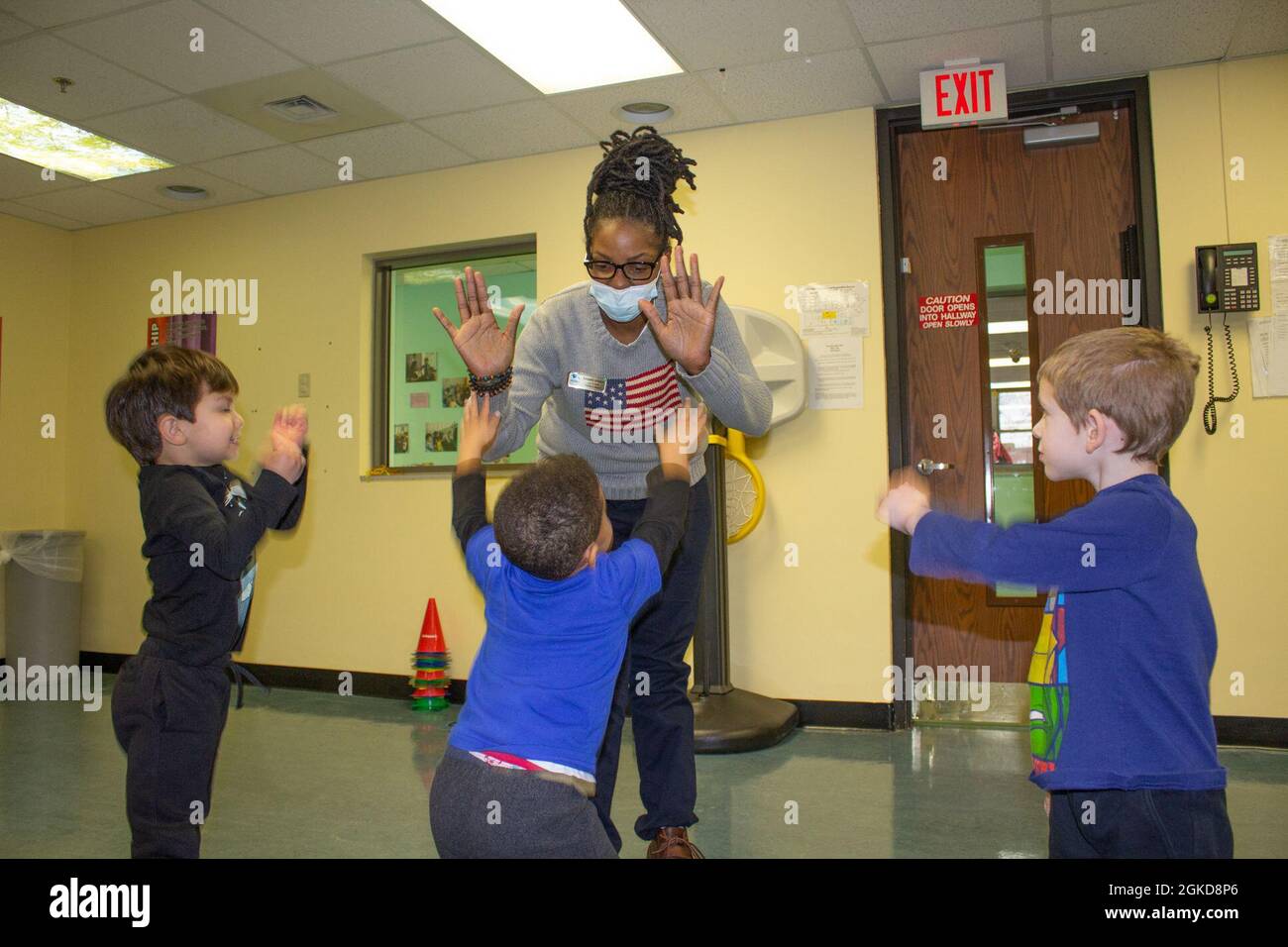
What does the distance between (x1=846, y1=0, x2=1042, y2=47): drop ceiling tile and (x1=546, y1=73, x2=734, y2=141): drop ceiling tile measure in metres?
0.72

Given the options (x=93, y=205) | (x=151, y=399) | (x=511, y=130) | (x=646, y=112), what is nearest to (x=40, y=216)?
(x=93, y=205)

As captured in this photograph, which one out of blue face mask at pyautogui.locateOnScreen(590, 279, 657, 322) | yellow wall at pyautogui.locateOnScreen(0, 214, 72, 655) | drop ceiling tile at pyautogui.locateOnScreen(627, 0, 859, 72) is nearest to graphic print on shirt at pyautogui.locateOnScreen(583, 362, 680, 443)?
blue face mask at pyautogui.locateOnScreen(590, 279, 657, 322)

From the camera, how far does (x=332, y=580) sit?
16.2ft

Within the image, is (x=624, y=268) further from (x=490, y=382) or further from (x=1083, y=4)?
(x=1083, y=4)

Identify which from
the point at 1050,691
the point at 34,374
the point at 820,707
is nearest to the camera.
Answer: the point at 1050,691

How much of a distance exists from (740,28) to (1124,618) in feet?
8.87

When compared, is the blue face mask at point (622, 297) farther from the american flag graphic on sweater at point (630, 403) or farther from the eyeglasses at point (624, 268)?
the american flag graphic on sweater at point (630, 403)

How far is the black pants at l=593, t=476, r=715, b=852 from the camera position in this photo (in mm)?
1927

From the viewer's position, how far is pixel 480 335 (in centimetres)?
170

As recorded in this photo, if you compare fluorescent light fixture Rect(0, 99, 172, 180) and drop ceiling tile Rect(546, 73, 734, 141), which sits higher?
fluorescent light fixture Rect(0, 99, 172, 180)

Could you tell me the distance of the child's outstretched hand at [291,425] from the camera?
172 cm

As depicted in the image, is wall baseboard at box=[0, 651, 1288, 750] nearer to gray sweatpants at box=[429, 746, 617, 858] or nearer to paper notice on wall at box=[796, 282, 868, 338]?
paper notice on wall at box=[796, 282, 868, 338]

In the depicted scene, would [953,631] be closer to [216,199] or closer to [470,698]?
[470,698]

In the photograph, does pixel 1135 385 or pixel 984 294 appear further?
pixel 984 294
